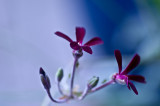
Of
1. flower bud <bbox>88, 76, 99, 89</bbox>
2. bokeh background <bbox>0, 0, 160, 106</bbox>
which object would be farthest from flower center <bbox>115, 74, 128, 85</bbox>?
bokeh background <bbox>0, 0, 160, 106</bbox>

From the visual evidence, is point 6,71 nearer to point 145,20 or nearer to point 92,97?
point 92,97

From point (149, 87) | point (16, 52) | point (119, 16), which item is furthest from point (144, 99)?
point (16, 52)

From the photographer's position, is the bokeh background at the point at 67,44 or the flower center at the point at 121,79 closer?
the flower center at the point at 121,79

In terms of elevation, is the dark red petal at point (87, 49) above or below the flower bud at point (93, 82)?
above

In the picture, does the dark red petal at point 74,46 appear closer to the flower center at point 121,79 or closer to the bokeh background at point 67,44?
the flower center at point 121,79

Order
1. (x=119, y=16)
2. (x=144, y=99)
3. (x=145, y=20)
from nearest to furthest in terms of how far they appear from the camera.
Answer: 1. (x=144, y=99)
2. (x=145, y=20)
3. (x=119, y=16)

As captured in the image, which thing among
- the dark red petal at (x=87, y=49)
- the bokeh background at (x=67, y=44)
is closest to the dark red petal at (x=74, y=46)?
the dark red petal at (x=87, y=49)

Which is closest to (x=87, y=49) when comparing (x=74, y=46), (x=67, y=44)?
(x=74, y=46)

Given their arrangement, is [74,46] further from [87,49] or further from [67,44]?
[67,44]

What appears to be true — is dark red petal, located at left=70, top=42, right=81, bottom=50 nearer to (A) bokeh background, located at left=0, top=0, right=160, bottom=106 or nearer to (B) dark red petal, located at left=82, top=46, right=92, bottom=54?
(B) dark red petal, located at left=82, top=46, right=92, bottom=54
